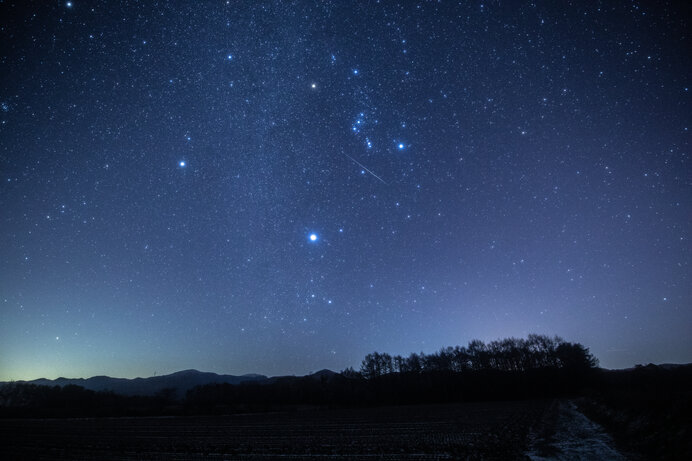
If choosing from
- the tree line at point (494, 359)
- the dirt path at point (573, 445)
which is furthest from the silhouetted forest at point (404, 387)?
the dirt path at point (573, 445)

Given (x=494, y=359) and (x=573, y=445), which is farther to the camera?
(x=494, y=359)

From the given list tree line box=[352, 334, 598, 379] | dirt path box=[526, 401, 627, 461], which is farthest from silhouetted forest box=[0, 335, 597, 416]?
dirt path box=[526, 401, 627, 461]

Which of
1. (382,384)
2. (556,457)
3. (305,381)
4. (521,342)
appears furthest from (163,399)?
(521,342)

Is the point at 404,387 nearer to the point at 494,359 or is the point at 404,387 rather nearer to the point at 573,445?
the point at 494,359

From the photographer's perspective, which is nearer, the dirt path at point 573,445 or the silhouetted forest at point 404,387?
the dirt path at point 573,445

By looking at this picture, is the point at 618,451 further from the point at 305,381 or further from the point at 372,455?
the point at 305,381

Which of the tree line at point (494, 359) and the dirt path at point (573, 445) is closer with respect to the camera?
the dirt path at point (573, 445)

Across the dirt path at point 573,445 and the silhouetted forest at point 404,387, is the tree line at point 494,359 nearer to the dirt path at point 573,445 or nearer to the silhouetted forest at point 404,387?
the silhouetted forest at point 404,387

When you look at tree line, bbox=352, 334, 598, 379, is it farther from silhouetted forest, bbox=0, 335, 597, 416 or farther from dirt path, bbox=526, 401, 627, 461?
dirt path, bbox=526, 401, 627, 461

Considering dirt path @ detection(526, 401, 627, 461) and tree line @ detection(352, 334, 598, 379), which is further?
tree line @ detection(352, 334, 598, 379)

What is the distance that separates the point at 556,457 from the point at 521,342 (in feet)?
325

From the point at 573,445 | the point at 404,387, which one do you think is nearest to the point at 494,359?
the point at 404,387

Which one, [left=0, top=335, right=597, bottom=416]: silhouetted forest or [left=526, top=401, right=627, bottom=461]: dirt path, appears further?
[left=0, top=335, right=597, bottom=416]: silhouetted forest

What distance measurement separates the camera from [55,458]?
1739 cm
